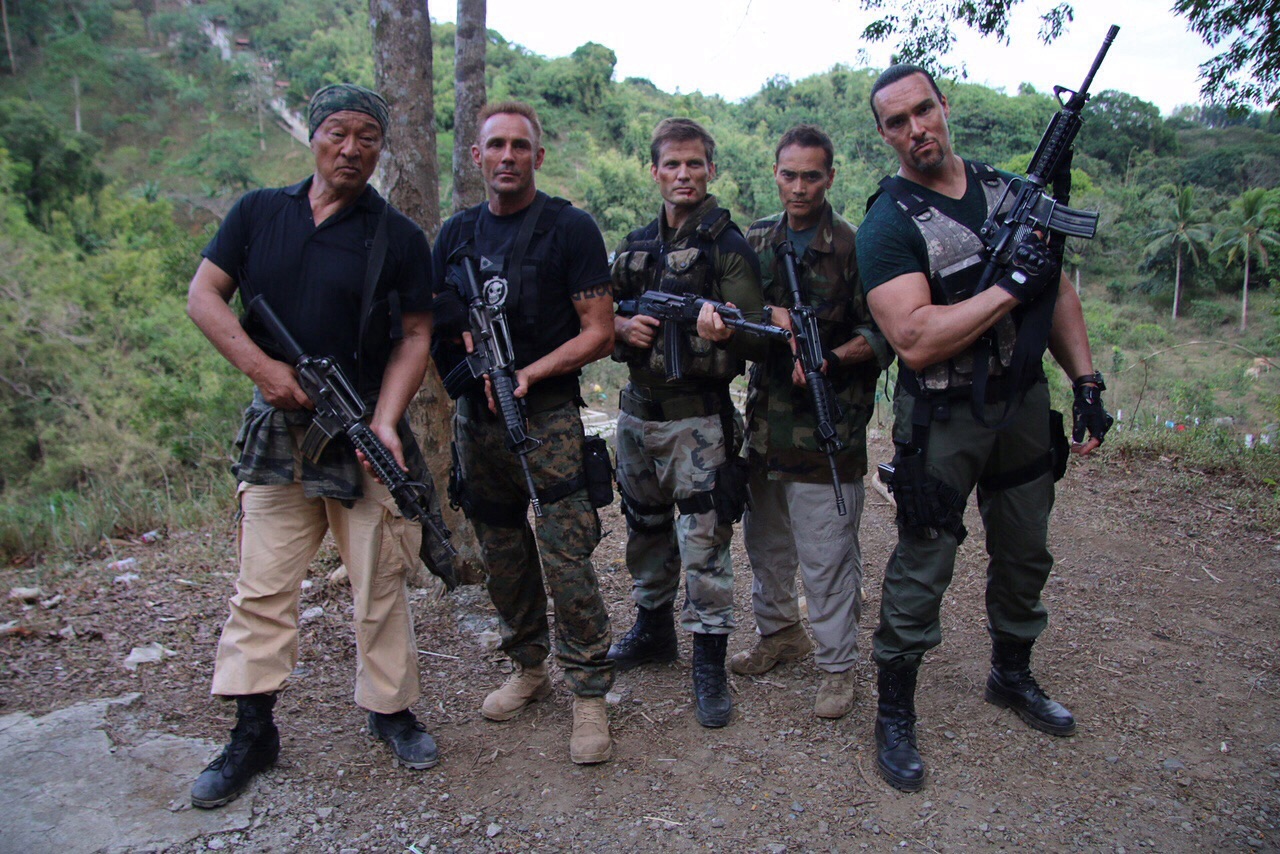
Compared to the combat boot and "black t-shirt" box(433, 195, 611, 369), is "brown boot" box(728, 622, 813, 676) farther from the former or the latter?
"black t-shirt" box(433, 195, 611, 369)

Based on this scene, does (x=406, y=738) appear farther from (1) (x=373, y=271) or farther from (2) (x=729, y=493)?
(1) (x=373, y=271)

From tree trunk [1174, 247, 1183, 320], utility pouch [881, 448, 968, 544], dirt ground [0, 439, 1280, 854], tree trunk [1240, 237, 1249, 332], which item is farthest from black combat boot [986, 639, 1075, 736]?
tree trunk [1174, 247, 1183, 320]

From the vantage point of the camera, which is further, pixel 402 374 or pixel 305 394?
pixel 402 374

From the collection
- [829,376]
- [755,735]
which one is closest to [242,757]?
[755,735]

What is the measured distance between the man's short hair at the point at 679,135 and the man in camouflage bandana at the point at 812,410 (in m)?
0.28

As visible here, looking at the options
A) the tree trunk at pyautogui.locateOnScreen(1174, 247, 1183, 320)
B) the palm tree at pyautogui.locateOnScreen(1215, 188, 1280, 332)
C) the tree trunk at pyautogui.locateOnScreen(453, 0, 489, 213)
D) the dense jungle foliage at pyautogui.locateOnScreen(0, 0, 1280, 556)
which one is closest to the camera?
the tree trunk at pyautogui.locateOnScreen(453, 0, 489, 213)

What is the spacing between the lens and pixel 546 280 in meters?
2.97

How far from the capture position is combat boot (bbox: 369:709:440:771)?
112 inches

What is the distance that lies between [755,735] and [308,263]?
230cm

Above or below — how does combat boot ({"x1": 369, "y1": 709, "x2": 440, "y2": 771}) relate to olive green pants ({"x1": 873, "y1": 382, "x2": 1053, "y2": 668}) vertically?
below

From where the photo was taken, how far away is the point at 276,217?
107 inches

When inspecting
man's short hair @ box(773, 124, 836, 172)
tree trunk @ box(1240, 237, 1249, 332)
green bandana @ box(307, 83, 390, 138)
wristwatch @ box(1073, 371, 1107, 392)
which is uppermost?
green bandana @ box(307, 83, 390, 138)

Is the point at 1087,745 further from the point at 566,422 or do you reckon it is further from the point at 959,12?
the point at 959,12

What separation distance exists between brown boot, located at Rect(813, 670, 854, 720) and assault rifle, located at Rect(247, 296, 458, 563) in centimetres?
173
